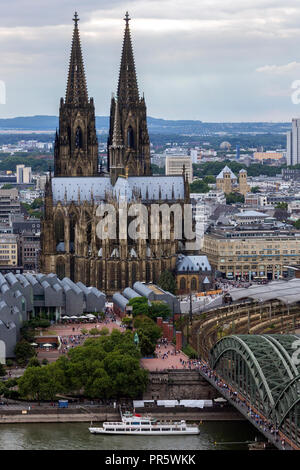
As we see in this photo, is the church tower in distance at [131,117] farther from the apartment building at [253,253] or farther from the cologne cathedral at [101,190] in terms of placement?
the apartment building at [253,253]

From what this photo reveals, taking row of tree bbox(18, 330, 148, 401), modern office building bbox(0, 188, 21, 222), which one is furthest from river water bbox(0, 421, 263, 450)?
modern office building bbox(0, 188, 21, 222)

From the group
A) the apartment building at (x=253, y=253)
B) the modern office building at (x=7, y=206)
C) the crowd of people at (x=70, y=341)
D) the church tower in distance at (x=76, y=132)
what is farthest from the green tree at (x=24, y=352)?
the modern office building at (x=7, y=206)

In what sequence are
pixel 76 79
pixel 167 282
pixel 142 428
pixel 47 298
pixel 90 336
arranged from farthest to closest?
pixel 76 79, pixel 167 282, pixel 47 298, pixel 90 336, pixel 142 428

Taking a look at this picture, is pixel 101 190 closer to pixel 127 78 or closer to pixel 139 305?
pixel 127 78

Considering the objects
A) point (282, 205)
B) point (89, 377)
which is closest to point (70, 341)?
point (89, 377)

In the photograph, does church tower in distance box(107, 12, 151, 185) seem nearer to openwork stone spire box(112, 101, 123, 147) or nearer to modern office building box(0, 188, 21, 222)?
openwork stone spire box(112, 101, 123, 147)

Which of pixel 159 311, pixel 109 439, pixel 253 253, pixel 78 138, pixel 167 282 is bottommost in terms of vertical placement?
pixel 109 439
